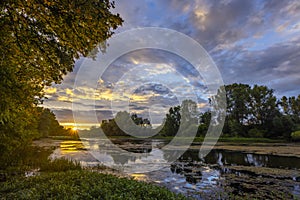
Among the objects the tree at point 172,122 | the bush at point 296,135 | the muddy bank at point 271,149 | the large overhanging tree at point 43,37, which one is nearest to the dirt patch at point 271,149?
the muddy bank at point 271,149

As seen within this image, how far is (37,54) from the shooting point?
23.6ft

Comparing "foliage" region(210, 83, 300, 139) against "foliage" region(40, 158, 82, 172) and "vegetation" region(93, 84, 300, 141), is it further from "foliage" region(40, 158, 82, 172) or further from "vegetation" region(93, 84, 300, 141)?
"foliage" region(40, 158, 82, 172)

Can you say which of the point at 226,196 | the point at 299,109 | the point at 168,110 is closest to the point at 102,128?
the point at 168,110

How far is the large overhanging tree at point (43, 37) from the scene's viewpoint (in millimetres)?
5504

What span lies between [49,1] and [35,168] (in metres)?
13.2

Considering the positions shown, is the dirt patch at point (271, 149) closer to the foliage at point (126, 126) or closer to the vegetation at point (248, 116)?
the vegetation at point (248, 116)

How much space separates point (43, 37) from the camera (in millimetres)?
6734

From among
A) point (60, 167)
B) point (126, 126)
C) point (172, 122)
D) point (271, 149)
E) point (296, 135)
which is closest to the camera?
point (60, 167)

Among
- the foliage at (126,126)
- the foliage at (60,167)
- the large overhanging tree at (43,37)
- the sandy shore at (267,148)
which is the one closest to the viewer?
the large overhanging tree at (43,37)

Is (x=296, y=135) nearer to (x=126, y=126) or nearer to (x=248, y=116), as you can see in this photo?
(x=248, y=116)

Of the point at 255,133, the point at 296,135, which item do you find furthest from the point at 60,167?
the point at 255,133

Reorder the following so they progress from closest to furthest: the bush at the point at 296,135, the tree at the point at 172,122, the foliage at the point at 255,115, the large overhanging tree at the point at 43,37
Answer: the large overhanging tree at the point at 43,37 → the bush at the point at 296,135 → the foliage at the point at 255,115 → the tree at the point at 172,122

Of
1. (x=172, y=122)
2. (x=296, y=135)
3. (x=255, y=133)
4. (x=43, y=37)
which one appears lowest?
(x=296, y=135)

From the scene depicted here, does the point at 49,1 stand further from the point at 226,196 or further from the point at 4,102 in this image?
the point at 226,196
